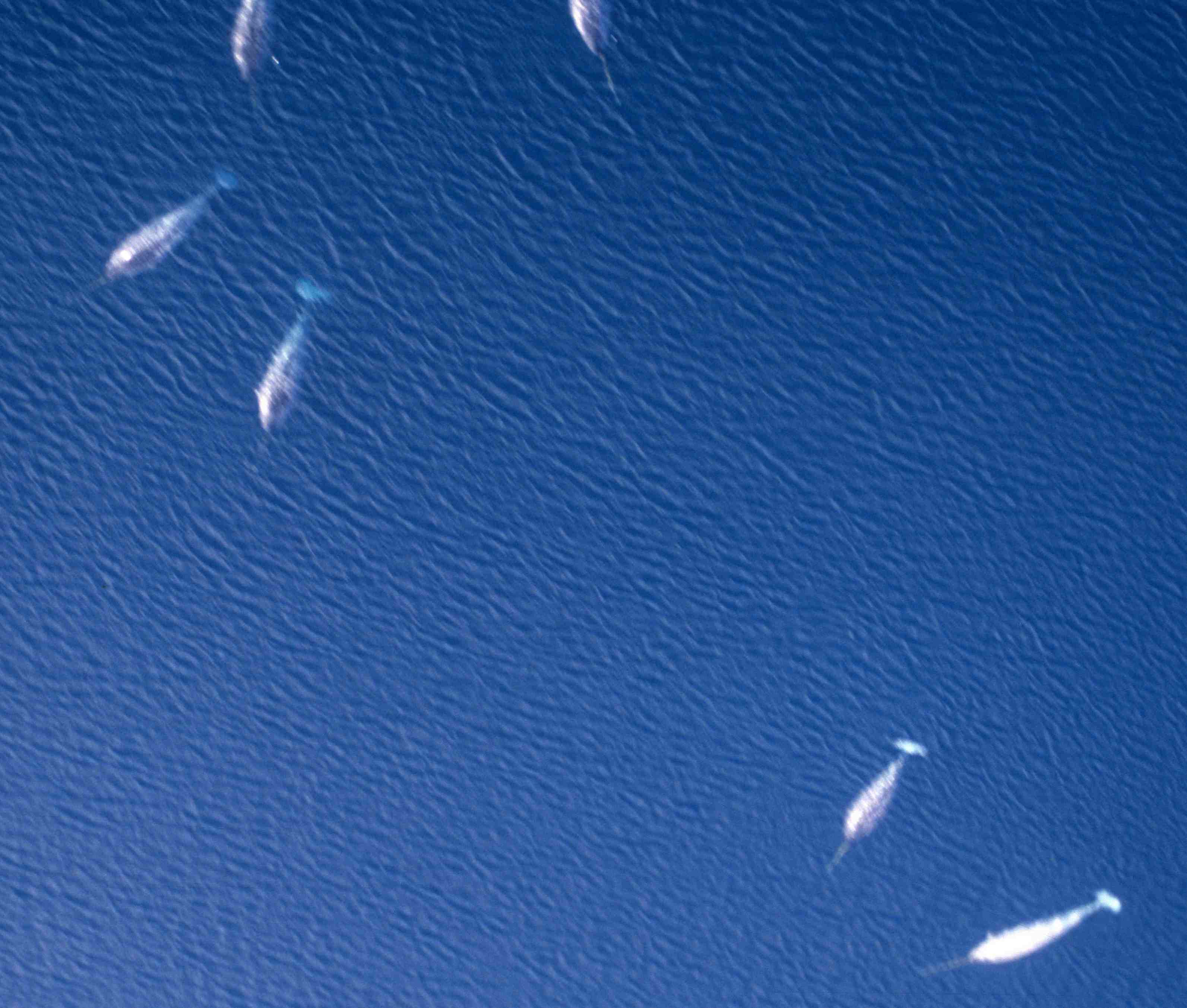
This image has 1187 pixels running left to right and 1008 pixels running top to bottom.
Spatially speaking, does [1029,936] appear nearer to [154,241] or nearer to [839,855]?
[839,855]

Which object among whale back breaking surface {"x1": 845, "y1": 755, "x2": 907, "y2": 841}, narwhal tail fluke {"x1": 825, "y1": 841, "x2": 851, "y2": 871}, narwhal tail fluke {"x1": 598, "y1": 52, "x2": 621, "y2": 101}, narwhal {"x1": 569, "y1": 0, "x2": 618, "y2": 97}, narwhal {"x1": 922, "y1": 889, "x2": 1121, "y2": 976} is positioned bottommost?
narwhal {"x1": 922, "y1": 889, "x2": 1121, "y2": 976}

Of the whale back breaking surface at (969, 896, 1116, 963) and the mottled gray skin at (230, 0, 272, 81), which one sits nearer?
the mottled gray skin at (230, 0, 272, 81)

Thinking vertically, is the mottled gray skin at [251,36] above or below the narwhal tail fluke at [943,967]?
above

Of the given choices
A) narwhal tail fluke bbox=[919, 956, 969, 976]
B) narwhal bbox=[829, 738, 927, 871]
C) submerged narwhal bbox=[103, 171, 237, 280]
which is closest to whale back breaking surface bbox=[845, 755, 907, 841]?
narwhal bbox=[829, 738, 927, 871]

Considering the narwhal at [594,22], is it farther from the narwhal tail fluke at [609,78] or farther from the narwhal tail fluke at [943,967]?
the narwhal tail fluke at [943,967]

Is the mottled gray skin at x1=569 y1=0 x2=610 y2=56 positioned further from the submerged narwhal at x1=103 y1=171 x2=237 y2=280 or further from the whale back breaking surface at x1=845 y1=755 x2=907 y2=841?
the whale back breaking surface at x1=845 y1=755 x2=907 y2=841

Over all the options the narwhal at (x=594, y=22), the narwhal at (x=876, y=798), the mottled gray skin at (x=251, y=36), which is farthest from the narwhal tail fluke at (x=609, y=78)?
the narwhal at (x=876, y=798)

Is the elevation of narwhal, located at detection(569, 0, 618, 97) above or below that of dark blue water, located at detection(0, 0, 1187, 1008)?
above

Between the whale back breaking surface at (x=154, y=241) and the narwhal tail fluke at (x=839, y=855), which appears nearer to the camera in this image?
the whale back breaking surface at (x=154, y=241)
